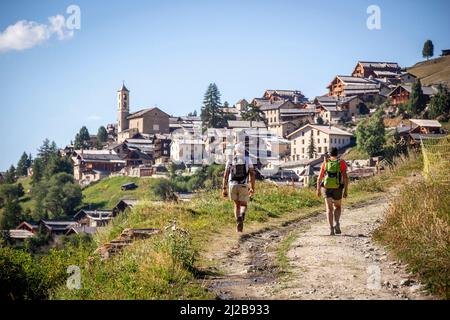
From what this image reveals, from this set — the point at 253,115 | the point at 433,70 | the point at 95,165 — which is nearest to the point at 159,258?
the point at 253,115

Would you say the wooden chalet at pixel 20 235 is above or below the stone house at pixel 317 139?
below

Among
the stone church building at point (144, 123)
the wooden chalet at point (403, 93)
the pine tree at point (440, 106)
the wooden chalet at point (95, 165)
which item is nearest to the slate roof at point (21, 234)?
the wooden chalet at point (95, 165)

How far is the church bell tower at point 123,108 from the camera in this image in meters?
146

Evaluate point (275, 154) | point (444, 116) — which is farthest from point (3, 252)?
point (275, 154)

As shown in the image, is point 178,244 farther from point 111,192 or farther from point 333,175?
point 111,192

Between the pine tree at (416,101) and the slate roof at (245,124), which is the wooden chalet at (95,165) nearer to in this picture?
the slate roof at (245,124)

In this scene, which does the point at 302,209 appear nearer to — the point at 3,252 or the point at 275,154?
the point at 3,252

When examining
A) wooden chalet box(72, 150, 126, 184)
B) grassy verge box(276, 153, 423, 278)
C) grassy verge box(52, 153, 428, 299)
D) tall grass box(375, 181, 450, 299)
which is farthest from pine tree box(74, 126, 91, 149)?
tall grass box(375, 181, 450, 299)

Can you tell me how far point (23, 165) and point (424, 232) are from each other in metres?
140

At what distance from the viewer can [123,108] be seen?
149500mm

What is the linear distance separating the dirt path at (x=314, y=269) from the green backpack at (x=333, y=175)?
3.55 feet

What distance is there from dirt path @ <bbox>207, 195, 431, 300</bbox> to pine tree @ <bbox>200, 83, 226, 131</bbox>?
3942 inches

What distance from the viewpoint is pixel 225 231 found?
13.2 metres

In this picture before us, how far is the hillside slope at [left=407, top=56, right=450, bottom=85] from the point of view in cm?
11447
